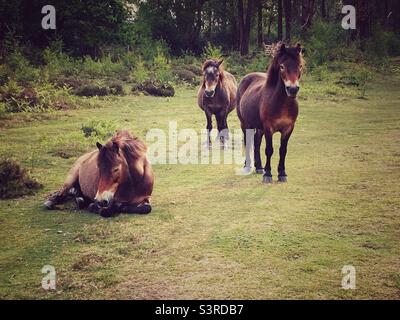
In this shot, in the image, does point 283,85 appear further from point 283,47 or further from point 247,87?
point 247,87

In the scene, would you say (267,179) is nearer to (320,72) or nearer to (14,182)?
(14,182)

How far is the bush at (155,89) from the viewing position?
17578 millimetres

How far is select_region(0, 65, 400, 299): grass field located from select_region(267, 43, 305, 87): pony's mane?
68.2 inches

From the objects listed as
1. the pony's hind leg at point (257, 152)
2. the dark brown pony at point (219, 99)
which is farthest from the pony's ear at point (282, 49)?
the dark brown pony at point (219, 99)

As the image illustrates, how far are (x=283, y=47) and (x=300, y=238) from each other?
10.2ft

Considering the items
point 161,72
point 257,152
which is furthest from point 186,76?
point 257,152

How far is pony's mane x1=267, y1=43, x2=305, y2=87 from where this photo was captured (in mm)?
6781

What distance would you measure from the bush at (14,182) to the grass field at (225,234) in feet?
0.70

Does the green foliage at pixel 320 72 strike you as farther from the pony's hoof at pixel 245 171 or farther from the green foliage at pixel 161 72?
the pony's hoof at pixel 245 171

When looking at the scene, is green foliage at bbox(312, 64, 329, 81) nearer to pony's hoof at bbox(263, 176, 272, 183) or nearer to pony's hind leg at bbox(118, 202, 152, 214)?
pony's hoof at bbox(263, 176, 272, 183)

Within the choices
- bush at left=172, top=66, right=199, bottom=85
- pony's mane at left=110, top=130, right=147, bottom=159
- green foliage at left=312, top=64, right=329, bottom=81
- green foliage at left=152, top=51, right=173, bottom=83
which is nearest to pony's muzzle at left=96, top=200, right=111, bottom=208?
pony's mane at left=110, top=130, right=147, bottom=159

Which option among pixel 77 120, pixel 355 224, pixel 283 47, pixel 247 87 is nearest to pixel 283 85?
pixel 283 47
